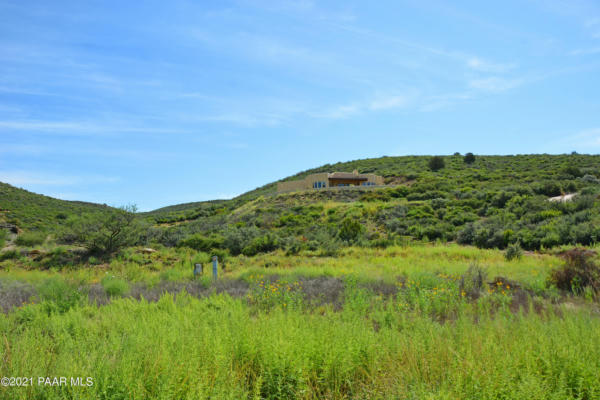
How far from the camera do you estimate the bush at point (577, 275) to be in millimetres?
8227

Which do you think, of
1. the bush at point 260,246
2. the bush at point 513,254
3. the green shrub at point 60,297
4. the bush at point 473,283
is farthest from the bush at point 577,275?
the bush at point 260,246

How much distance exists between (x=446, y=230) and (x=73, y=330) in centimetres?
2071

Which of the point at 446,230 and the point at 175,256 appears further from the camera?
the point at 446,230

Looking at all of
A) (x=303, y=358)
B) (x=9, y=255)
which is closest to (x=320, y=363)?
(x=303, y=358)

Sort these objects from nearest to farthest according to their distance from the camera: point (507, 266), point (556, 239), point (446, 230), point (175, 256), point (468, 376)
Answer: point (468, 376)
point (507, 266)
point (556, 239)
point (175, 256)
point (446, 230)

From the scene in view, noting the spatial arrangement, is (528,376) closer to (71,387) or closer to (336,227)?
(71,387)

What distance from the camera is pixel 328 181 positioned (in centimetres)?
5028

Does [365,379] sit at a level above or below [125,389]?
below

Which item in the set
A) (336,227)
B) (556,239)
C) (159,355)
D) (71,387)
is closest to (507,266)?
(556,239)

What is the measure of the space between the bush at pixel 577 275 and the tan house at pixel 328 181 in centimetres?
3986

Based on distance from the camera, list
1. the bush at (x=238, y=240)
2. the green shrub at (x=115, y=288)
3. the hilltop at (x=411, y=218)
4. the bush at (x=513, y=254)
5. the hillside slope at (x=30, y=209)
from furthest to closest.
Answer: the hillside slope at (x=30, y=209) → the bush at (x=238, y=240) → the hilltop at (x=411, y=218) → the bush at (x=513, y=254) → the green shrub at (x=115, y=288)

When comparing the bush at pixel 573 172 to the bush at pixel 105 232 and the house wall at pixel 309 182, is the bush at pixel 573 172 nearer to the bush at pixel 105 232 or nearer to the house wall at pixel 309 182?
the house wall at pixel 309 182

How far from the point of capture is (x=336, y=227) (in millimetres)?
25891

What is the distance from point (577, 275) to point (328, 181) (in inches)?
1655
